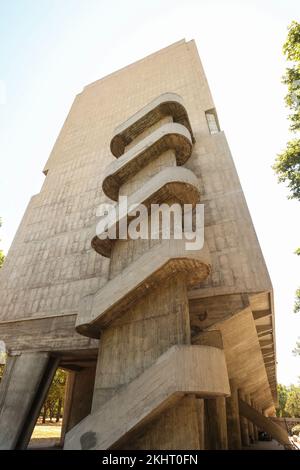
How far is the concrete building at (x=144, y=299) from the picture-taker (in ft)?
20.9

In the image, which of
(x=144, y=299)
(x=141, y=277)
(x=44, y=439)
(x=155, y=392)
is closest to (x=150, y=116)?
(x=141, y=277)

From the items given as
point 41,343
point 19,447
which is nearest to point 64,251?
point 41,343

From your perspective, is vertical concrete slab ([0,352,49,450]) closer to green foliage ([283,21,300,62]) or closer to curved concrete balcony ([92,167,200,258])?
curved concrete balcony ([92,167,200,258])

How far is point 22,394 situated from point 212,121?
54.5 feet

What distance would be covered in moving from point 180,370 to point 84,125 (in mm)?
22177

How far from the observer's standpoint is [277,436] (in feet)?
46.0

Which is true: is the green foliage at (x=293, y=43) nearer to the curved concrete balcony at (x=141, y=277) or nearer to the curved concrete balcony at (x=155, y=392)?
the curved concrete balcony at (x=141, y=277)

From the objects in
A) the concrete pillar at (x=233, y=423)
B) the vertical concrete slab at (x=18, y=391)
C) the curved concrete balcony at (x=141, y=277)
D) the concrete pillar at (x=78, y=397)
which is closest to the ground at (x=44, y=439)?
the concrete pillar at (x=78, y=397)

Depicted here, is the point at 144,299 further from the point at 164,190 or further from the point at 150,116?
the point at 150,116

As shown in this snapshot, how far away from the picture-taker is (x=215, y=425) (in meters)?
10.3

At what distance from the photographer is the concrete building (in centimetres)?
637

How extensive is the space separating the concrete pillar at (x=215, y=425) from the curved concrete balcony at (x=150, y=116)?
1238 centimetres

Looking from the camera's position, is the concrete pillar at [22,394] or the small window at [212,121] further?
the small window at [212,121]
